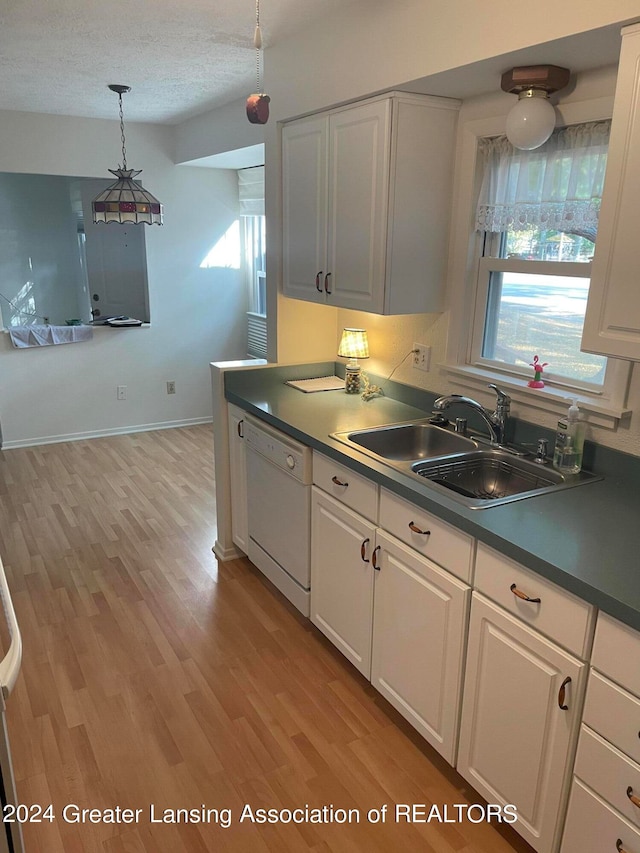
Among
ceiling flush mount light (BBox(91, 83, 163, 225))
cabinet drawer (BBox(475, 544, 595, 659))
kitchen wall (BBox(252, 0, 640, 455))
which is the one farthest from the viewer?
ceiling flush mount light (BBox(91, 83, 163, 225))

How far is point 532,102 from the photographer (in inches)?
77.6

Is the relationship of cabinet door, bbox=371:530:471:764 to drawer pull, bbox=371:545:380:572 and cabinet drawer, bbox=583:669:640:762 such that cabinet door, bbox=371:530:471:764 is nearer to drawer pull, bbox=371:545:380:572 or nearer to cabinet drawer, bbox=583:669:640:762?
drawer pull, bbox=371:545:380:572

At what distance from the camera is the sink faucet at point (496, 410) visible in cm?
226

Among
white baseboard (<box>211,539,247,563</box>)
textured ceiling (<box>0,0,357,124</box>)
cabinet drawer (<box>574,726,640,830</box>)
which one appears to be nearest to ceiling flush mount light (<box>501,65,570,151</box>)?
textured ceiling (<box>0,0,357,124</box>)

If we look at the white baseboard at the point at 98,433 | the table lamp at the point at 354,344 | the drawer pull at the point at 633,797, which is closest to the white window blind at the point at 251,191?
the white baseboard at the point at 98,433

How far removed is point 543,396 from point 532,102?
3.07ft

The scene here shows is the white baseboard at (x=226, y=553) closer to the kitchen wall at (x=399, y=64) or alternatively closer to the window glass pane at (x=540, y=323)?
the kitchen wall at (x=399, y=64)

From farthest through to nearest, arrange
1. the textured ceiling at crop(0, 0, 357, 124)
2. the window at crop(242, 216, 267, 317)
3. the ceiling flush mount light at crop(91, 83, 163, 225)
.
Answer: the window at crop(242, 216, 267, 317) < the ceiling flush mount light at crop(91, 83, 163, 225) < the textured ceiling at crop(0, 0, 357, 124)

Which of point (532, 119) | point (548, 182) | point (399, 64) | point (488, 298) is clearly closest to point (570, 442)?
point (488, 298)

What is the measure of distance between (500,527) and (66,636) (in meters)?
1.98

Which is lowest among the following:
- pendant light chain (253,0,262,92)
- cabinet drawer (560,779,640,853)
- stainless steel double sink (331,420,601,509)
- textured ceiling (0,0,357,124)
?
cabinet drawer (560,779,640,853)

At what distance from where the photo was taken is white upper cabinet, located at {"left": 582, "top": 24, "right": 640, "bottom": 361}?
4.98 feet

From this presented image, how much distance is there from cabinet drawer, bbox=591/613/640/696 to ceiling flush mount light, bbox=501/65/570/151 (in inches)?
57.8

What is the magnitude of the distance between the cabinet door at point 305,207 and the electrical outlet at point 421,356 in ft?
1.55
